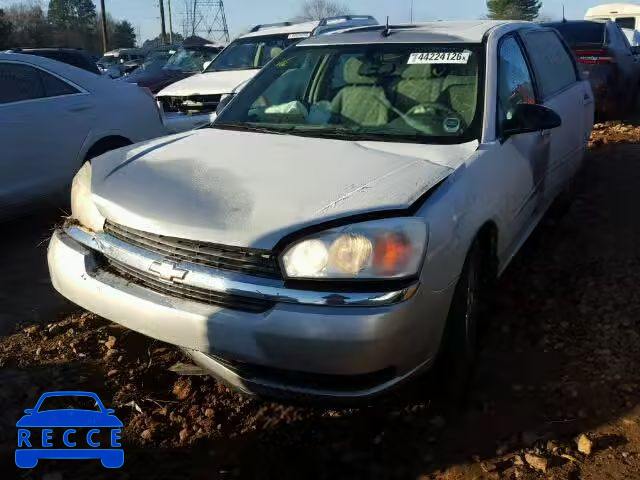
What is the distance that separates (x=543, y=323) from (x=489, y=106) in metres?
1.19

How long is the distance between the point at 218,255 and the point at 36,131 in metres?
3.37

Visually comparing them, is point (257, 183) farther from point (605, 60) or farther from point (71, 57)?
point (71, 57)

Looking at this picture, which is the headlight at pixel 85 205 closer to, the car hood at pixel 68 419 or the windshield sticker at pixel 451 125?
the car hood at pixel 68 419

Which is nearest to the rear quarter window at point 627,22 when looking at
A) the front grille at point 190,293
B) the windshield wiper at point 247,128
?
the windshield wiper at point 247,128

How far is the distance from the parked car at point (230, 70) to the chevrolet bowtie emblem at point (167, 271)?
201 inches

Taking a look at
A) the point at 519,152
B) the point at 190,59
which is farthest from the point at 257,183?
the point at 190,59

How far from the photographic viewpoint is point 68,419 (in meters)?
2.68

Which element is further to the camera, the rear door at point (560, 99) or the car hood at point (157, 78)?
the car hood at point (157, 78)

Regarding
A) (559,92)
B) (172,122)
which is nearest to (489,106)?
(559,92)

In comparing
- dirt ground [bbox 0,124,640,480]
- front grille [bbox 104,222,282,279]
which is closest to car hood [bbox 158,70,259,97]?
dirt ground [bbox 0,124,640,480]

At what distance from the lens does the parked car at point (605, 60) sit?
30.2ft

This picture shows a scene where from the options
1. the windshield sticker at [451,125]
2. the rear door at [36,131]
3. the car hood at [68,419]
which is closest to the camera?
the car hood at [68,419]

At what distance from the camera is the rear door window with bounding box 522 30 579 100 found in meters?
4.30

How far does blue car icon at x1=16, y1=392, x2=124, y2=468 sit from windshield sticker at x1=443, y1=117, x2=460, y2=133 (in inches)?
79.4
